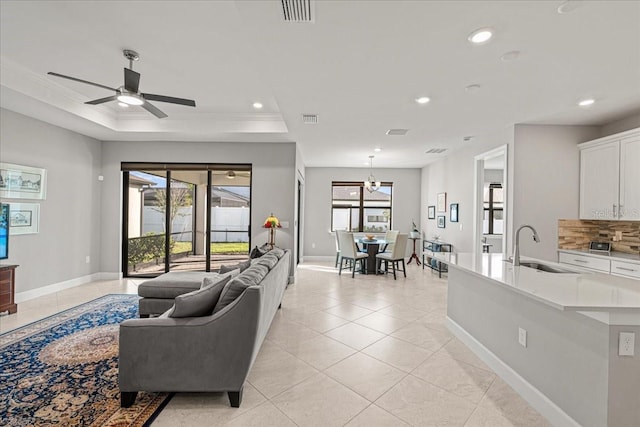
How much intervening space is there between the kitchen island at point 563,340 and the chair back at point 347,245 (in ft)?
11.4

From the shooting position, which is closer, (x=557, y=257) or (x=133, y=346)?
(x=133, y=346)

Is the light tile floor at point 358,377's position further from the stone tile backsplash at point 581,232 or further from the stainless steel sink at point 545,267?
the stone tile backsplash at point 581,232

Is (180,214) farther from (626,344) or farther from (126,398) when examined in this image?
(626,344)

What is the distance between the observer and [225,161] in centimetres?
575

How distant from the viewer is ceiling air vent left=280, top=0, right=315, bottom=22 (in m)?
1.94

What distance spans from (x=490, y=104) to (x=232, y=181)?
4.85m

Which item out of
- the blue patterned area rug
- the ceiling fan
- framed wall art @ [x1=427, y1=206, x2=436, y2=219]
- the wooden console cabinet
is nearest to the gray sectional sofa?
the blue patterned area rug

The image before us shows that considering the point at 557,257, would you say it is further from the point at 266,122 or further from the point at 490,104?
the point at 266,122

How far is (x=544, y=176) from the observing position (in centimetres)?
442

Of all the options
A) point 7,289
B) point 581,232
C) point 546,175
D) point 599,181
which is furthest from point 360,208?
point 7,289

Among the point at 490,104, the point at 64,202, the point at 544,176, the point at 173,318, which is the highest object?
the point at 490,104

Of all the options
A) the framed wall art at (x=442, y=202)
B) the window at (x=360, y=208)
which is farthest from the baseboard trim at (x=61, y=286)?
the framed wall art at (x=442, y=202)

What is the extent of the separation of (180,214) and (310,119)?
3.60 metres

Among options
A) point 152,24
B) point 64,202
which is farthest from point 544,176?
point 64,202
